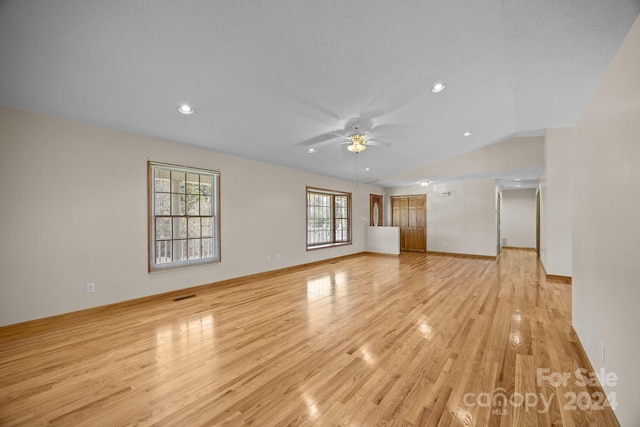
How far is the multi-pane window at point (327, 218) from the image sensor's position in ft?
23.2

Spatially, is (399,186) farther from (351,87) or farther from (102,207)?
(102,207)

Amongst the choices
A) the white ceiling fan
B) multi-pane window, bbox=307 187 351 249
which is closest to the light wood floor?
the white ceiling fan


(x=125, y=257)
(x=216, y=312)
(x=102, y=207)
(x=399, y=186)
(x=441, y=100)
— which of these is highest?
(x=441, y=100)

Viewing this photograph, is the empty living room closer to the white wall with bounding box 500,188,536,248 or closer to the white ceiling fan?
the white ceiling fan

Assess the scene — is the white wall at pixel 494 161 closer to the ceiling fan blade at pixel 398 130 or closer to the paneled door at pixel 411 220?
the paneled door at pixel 411 220

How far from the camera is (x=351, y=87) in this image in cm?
296

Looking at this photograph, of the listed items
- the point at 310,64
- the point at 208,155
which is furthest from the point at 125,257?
the point at 310,64

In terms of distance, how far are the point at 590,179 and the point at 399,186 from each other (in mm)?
7512

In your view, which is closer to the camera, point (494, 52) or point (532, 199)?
point (494, 52)

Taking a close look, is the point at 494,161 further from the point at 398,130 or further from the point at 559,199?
the point at 398,130

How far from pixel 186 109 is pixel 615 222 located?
13.6 feet

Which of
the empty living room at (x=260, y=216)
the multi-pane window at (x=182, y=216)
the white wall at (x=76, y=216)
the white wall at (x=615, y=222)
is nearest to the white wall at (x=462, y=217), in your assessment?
the empty living room at (x=260, y=216)

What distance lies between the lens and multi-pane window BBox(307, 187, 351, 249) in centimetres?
706

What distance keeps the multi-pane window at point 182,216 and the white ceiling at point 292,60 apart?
70 cm
